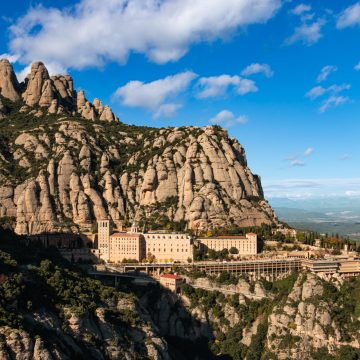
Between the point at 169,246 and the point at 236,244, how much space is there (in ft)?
51.7

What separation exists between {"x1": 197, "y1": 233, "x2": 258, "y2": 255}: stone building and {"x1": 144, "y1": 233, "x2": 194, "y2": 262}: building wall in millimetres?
4128

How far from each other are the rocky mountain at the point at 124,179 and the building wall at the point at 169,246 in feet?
50.4

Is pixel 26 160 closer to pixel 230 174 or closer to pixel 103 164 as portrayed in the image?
pixel 103 164

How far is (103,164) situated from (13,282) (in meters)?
87.9

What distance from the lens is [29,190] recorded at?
150375 millimetres

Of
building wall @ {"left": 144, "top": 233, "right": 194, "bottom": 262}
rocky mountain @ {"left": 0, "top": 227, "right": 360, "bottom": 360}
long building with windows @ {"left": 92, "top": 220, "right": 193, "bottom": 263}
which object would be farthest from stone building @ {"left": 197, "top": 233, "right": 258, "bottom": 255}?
rocky mountain @ {"left": 0, "top": 227, "right": 360, "bottom": 360}

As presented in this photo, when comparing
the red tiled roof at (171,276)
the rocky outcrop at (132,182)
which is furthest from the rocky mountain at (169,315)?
the rocky outcrop at (132,182)

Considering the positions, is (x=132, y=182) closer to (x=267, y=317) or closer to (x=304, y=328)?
(x=267, y=317)

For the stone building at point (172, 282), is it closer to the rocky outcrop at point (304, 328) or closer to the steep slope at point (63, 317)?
the steep slope at point (63, 317)

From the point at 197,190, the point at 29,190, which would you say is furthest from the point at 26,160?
the point at 197,190

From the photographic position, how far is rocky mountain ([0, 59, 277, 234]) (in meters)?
147

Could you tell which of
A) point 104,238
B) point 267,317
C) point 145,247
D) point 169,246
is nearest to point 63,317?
point 267,317

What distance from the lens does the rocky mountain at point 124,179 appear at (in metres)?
147

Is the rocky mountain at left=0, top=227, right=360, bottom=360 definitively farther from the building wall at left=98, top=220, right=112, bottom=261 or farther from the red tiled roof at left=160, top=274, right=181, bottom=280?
the building wall at left=98, top=220, right=112, bottom=261
